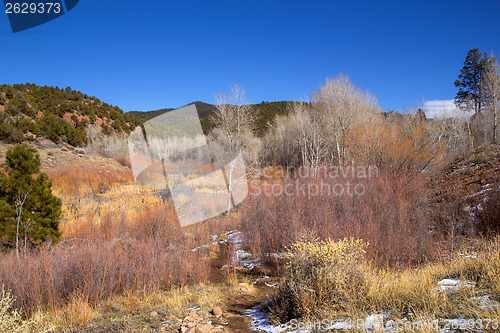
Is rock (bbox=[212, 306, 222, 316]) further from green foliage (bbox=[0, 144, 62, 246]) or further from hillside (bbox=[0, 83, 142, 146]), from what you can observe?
hillside (bbox=[0, 83, 142, 146])

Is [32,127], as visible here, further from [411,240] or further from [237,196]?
[411,240]

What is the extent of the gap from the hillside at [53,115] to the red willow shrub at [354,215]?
848 inches

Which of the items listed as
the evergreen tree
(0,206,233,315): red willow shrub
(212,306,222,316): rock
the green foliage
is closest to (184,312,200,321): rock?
(212,306,222,316): rock

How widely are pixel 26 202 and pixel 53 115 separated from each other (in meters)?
30.7

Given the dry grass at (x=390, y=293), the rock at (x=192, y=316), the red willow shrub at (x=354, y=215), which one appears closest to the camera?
the dry grass at (x=390, y=293)

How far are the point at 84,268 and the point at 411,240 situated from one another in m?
7.46

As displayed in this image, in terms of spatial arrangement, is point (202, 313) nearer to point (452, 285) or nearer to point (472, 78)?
point (452, 285)

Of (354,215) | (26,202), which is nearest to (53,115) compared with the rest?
(26,202)

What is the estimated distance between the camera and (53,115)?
107ft

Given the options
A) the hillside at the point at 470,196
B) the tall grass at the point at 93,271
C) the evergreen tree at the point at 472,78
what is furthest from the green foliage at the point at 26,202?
the evergreen tree at the point at 472,78

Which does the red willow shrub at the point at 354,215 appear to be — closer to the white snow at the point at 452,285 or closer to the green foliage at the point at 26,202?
the white snow at the point at 452,285

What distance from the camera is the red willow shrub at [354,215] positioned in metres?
7.23

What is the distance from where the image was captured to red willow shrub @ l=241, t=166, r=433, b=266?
723 centimetres

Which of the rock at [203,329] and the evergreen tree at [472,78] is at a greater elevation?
the evergreen tree at [472,78]
